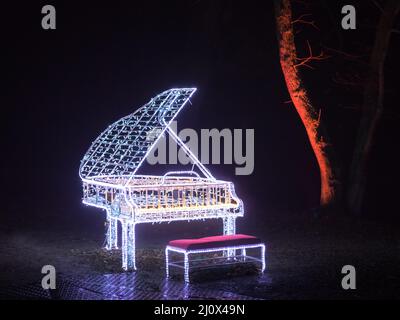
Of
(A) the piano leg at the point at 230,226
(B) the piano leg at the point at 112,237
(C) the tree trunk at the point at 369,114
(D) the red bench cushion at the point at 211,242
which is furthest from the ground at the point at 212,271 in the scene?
(C) the tree trunk at the point at 369,114

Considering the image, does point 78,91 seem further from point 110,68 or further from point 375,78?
point 375,78

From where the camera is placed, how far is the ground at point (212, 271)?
10148 mm

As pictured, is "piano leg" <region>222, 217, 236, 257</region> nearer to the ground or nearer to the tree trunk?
the ground

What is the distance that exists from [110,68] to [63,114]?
6.34 feet

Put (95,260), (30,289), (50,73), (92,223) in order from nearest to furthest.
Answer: (30,289) < (95,260) < (92,223) < (50,73)

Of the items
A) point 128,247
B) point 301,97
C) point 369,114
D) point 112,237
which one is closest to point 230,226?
point 128,247

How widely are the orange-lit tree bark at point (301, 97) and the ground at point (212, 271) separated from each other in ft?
3.50

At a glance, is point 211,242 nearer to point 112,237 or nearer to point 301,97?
point 112,237

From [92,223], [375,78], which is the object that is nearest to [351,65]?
[375,78]

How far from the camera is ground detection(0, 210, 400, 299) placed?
33.3 feet

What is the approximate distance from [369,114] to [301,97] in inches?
68.8

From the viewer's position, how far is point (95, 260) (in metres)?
12.6

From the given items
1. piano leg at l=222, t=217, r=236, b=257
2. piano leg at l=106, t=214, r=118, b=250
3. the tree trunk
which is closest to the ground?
piano leg at l=106, t=214, r=118, b=250

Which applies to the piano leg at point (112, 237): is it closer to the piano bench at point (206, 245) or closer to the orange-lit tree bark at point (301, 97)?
the piano bench at point (206, 245)
